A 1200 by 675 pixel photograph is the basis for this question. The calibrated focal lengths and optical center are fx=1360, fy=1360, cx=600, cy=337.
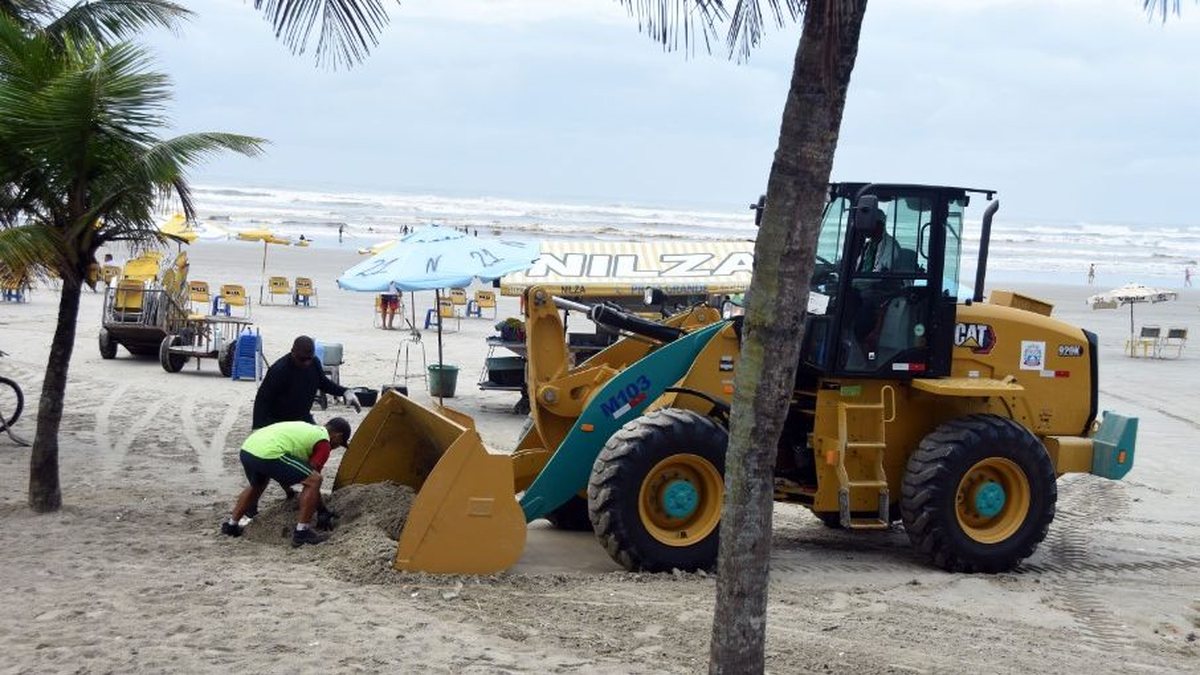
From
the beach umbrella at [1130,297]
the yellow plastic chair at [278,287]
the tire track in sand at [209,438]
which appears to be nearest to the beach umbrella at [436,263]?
the tire track in sand at [209,438]

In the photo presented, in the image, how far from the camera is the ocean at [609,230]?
214 ft

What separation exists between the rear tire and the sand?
21.4 ft

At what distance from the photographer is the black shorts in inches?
375

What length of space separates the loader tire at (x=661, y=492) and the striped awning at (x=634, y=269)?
404 inches

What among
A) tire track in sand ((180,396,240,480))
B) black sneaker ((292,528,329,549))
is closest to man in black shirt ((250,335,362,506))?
black sneaker ((292,528,329,549))

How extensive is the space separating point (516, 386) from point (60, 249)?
8353 mm

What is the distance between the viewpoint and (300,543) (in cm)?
923

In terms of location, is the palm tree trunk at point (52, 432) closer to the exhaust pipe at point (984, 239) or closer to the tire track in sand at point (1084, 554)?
the exhaust pipe at point (984, 239)

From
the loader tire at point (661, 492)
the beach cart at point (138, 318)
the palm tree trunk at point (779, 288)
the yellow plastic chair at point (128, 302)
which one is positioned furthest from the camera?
the yellow plastic chair at point (128, 302)

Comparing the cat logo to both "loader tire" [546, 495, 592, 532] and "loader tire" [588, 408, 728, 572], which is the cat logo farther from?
"loader tire" [546, 495, 592, 532]

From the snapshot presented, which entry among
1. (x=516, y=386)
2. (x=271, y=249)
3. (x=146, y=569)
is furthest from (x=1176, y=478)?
(x=271, y=249)

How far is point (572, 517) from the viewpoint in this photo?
10.8 metres

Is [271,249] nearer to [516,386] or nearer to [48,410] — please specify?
[516,386]

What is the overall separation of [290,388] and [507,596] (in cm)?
352
